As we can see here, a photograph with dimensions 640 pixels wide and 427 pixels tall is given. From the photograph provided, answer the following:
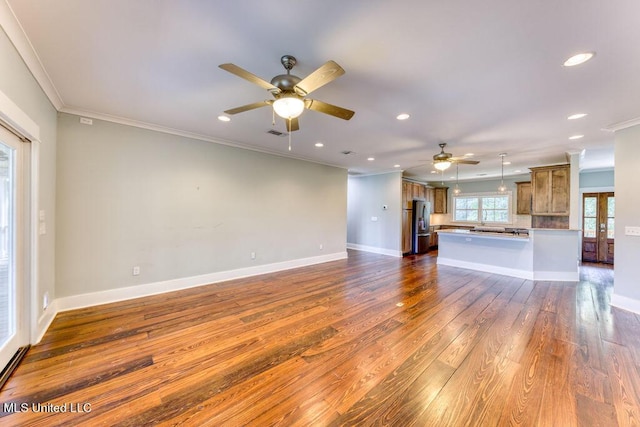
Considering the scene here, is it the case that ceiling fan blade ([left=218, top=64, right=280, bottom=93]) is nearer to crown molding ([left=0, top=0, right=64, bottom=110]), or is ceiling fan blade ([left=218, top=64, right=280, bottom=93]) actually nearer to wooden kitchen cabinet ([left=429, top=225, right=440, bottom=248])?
crown molding ([left=0, top=0, right=64, bottom=110])

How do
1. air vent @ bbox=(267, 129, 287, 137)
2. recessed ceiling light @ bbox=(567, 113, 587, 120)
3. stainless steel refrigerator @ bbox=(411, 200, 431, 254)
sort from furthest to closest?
stainless steel refrigerator @ bbox=(411, 200, 431, 254), air vent @ bbox=(267, 129, 287, 137), recessed ceiling light @ bbox=(567, 113, 587, 120)

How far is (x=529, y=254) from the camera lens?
500 cm

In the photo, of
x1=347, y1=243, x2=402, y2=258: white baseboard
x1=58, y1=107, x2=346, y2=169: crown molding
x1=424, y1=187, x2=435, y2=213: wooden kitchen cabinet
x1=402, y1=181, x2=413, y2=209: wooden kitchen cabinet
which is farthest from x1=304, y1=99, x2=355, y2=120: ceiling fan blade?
x1=424, y1=187, x2=435, y2=213: wooden kitchen cabinet

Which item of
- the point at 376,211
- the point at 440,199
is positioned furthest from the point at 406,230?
the point at 440,199

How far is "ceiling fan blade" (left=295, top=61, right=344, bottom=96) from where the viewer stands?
168 centimetres

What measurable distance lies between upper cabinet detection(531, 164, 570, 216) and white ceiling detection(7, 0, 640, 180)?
242 cm

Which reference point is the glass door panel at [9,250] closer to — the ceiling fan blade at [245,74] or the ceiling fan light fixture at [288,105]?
the ceiling fan blade at [245,74]

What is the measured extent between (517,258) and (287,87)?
18.9 ft

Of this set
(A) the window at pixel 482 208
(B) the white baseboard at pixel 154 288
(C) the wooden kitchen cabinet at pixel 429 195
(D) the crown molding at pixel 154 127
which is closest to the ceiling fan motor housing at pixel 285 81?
(D) the crown molding at pixel 154 127

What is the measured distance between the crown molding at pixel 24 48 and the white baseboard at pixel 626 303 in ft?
23.0

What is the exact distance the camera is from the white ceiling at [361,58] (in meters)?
1.60

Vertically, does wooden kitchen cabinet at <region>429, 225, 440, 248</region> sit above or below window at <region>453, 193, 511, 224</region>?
below

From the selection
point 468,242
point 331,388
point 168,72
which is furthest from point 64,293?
point 468,242

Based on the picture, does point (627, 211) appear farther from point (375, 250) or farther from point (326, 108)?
point (375, 250)
